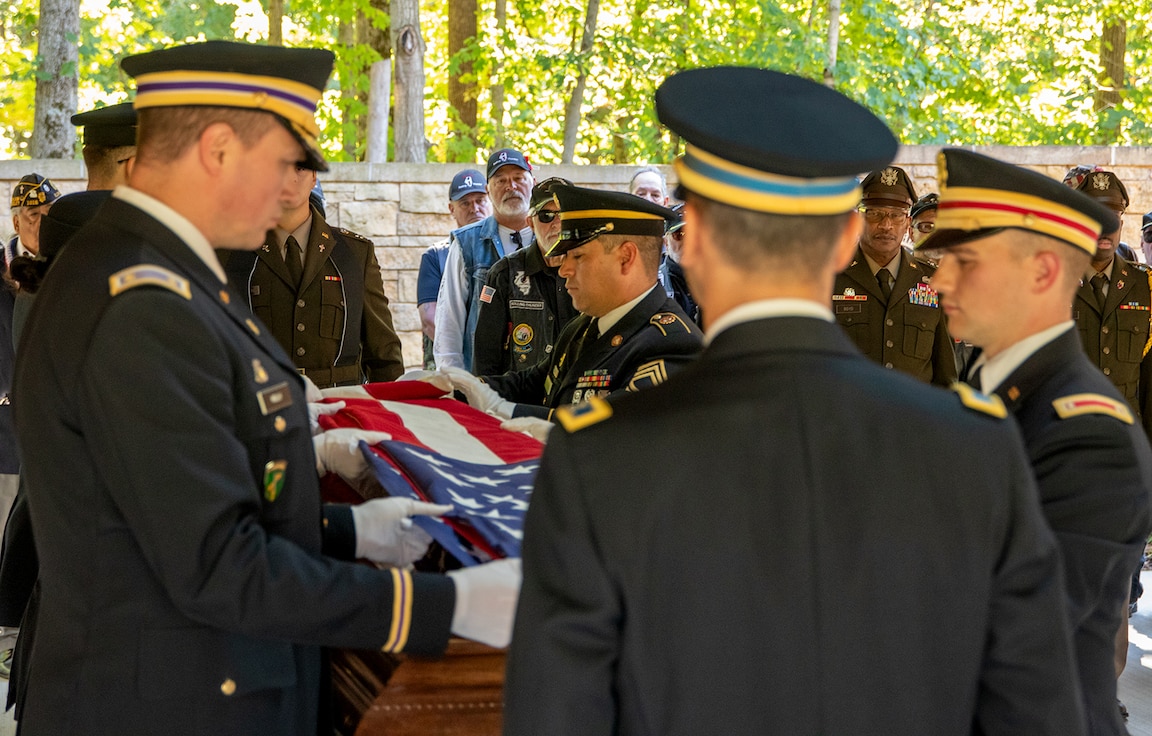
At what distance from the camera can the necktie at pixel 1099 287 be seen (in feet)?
17.0

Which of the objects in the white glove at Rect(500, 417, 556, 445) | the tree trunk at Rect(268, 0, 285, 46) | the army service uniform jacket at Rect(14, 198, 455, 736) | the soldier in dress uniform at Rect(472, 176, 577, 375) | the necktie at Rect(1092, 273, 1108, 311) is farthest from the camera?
the tree trunk at Rect(268, 0, 285, 46)

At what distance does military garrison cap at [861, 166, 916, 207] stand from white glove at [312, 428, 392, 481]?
10.9ft

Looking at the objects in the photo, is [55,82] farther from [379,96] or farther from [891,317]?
[891,317]

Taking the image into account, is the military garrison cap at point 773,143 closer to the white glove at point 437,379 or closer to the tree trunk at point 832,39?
the white glove at point 437,379

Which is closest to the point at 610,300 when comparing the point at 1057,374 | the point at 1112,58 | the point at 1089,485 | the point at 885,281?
the point at 1057,374

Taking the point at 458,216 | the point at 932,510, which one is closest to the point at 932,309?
the point at 458,216

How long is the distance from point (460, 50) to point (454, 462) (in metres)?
10.2

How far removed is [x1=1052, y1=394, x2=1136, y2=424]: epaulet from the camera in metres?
1.89

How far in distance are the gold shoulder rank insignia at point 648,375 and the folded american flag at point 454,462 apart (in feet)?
1.12

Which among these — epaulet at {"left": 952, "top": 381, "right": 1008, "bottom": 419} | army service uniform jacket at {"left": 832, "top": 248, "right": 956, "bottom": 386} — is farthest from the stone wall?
epaulet at {"left": 952, "top": 381, "right": 1008, "bottom": 419}

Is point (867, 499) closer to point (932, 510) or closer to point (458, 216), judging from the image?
point (932, 510)

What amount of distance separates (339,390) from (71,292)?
164cm

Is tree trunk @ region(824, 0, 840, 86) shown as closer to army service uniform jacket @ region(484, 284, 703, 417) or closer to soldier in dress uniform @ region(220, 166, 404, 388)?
soldier in dress uniform @ region(220, 166, 404, 388)

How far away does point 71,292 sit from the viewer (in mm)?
1799
